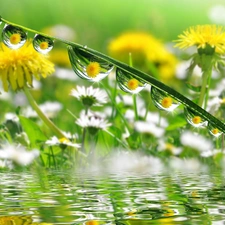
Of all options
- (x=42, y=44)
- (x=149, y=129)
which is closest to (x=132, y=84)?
(x=42, y=44)

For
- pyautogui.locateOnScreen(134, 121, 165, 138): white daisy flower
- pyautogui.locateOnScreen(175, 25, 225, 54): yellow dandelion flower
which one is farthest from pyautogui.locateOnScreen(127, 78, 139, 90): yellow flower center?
pyautogui.locateOnScreen(134, 121, 165, 138): white daisy flower

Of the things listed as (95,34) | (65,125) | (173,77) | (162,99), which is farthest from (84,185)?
(95,34)

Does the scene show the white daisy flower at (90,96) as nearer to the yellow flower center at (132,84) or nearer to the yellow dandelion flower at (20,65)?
the yellow dandelion flower at (20,65)

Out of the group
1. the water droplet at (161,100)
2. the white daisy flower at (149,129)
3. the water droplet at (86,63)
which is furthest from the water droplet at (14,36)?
the white daisy flower at (149,129)

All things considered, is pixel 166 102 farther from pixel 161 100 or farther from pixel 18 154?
pixel 18 154

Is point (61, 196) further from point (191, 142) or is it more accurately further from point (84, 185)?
point (191, 142)

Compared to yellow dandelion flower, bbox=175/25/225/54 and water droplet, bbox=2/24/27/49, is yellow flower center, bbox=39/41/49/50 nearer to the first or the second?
water droplet, bbox=2/24/27/49

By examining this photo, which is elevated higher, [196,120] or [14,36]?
[14,36]
